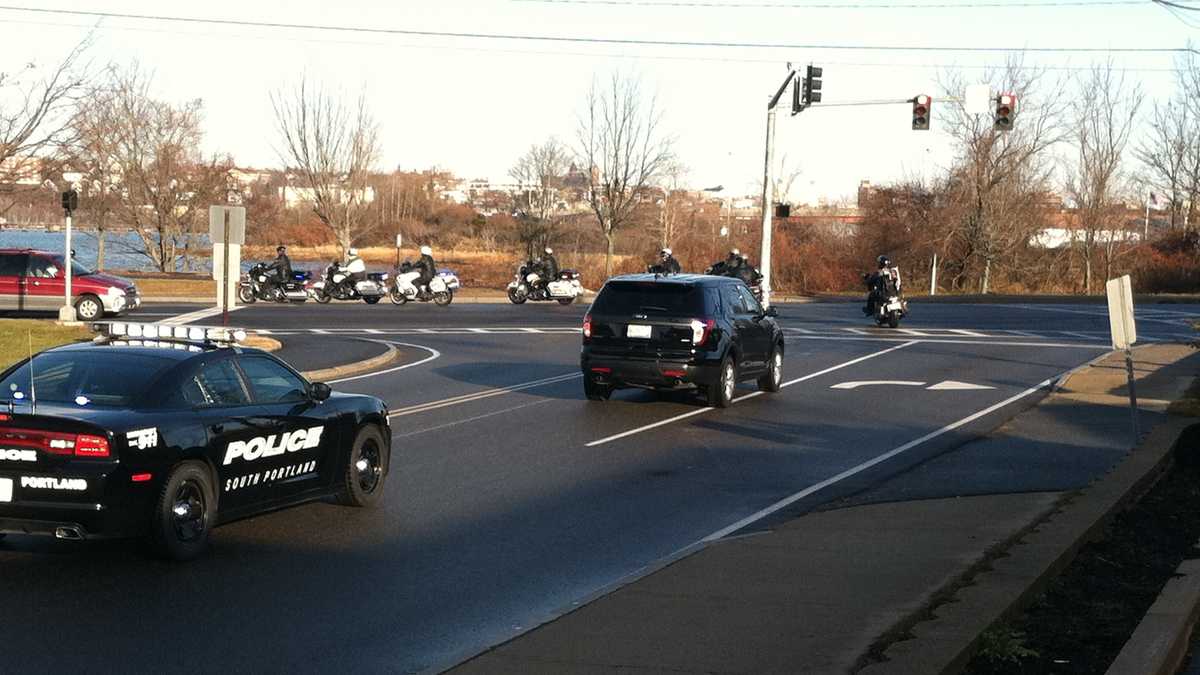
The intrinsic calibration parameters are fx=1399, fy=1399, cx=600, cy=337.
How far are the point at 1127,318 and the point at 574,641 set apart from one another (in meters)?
9.90

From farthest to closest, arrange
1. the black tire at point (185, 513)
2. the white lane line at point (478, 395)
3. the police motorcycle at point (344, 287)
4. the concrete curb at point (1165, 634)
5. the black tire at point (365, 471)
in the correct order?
the police motorcycle at point (344, 287), the white lane line at point (478, 395), the black tire at point (365, 471), the black tire at point (185, 513), the concrete curb at point (1165, 634)

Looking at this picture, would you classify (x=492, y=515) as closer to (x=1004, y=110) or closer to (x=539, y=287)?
(x=1004, y=110)

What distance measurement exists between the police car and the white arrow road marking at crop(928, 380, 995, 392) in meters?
12.5

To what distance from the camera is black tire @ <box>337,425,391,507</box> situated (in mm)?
11102

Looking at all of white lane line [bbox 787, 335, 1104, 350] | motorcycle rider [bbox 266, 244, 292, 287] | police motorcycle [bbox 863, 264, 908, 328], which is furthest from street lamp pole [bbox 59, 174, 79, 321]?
police motorcycle [bbox 863, 264, 908, 328]

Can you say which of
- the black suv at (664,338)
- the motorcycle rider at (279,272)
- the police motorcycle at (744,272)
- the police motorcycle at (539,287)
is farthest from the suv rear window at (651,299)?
the police motorcycle at (539,287)

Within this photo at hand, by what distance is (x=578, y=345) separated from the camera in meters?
29.6

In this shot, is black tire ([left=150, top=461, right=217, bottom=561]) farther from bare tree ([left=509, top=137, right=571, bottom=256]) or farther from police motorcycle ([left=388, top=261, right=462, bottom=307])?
bare tree ([left=509, top=137, right=571, bottom=256])

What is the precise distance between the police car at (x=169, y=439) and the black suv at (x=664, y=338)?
7234 millimetres

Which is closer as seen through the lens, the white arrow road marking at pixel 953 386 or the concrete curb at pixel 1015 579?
the concrete curb at pixel 1015 579

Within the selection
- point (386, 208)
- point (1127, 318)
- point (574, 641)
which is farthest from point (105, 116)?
point (386, 208)

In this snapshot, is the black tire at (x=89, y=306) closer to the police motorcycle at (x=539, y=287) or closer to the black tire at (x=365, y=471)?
the police motorcycle at (x=539, y=287)

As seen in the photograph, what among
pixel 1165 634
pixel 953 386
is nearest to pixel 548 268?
pixel 953 386

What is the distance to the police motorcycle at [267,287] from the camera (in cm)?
4216
